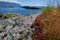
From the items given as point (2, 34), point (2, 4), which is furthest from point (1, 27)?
point (2, 4)

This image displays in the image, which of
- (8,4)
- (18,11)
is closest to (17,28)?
(18,11)

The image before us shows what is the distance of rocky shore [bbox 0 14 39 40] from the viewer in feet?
15.2

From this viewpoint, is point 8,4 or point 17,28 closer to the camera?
point 17,28

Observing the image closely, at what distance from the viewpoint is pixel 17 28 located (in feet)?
15.8

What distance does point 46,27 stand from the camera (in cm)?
447

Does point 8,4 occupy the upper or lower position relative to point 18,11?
upper

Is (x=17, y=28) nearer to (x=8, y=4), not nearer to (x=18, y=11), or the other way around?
(x=18, y=11)

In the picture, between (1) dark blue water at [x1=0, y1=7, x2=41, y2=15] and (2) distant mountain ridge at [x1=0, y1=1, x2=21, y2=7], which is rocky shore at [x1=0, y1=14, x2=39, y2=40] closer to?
(1) dark blue water at [x1=0, y1=7, x2=41, y2=15]

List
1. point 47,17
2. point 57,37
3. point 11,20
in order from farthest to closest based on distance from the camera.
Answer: point 11,20 → point 47,17 → point 57,37

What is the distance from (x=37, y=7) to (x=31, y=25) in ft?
1.66

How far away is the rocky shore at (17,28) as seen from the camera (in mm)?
4645

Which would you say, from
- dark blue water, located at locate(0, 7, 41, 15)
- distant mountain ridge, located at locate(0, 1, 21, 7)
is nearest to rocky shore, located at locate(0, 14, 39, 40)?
dark blue water, located at locate(0, 7, 41, 15)

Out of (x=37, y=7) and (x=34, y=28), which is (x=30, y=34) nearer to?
(x=34, y=28)

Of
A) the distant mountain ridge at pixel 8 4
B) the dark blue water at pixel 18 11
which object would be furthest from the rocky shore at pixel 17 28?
the distant mountain ridge at pixel 8 4
